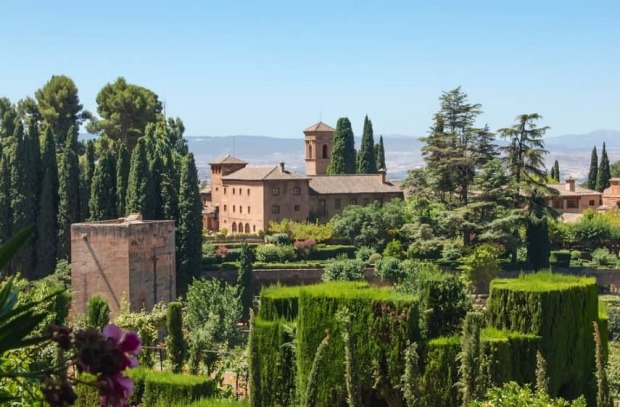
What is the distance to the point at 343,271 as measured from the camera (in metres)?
44.1

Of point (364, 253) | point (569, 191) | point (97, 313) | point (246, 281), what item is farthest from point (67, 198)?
point (569, 191)

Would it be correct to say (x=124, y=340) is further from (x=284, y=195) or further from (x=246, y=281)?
(x=284, y=195)

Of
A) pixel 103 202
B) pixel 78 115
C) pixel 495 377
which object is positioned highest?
pixel 78 115

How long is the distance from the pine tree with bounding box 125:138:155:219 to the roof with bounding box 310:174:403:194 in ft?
57.6

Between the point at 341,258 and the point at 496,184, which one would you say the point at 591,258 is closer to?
the point at 496,184

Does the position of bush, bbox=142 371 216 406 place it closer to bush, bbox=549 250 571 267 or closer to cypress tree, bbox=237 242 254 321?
cypress tree, bbox=237 242 254 321

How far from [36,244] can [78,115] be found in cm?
2160

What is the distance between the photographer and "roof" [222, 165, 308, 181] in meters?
58.6

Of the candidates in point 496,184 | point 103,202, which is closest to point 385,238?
point 496,184

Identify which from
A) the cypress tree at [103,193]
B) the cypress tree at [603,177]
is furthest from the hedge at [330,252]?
the cypress tree at [603,177]

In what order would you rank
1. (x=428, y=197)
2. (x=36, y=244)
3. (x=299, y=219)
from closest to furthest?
1. (x=36, y=244)
2. (x=428, y=197)
3. (x=299, y=219)

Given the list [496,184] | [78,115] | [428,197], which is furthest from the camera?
[78,115]

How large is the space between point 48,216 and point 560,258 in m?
27.8

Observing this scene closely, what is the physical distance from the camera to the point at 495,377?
51.0 ft
